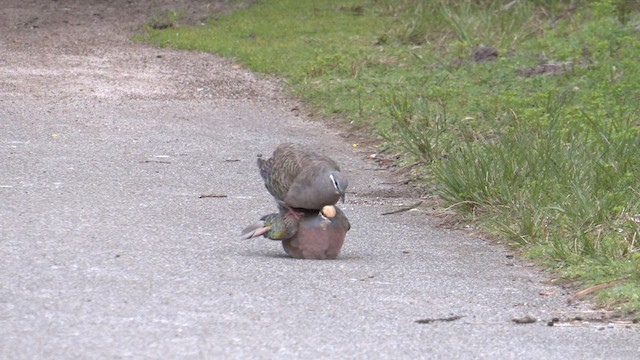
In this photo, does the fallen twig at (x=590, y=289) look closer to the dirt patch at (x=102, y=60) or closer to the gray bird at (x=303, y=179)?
the gray bird at (x=303, y=179)

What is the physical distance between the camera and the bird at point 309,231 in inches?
251

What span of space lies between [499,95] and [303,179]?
5.65 m

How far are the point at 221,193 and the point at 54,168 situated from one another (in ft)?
4.55

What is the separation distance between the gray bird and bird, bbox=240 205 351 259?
0.09 meters

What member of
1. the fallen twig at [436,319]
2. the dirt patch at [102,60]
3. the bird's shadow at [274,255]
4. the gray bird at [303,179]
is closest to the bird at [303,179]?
the gray bird at [303,179]

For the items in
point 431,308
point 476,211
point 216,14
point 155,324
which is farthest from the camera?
point 216,14

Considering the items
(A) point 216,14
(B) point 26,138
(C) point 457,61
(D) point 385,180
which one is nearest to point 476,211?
(D) point 385,180

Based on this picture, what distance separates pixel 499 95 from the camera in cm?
1158

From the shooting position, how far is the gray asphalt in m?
4.96

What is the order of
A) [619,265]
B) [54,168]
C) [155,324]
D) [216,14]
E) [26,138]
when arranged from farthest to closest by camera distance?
[216,14]
[26,138]
[54,168]
[619,265]
[155,324]

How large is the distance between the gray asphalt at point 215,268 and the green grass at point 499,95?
351 mm

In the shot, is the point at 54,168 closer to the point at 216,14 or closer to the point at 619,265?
the point at 619,265

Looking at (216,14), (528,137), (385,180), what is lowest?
(216,14)

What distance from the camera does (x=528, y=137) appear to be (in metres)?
8.60
